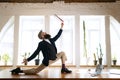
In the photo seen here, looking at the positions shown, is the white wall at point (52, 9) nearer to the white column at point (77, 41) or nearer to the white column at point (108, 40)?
the white column at point (77, 41)

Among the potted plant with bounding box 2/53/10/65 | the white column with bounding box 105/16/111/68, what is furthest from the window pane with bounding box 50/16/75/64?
the potted plant with bounding box 2/53/10/65

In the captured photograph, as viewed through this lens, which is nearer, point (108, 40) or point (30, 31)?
point (108, 40)

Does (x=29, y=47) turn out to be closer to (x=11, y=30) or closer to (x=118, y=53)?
(x=11, y=30)

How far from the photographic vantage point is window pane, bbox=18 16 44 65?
6.70 m

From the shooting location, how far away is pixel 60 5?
645 cm

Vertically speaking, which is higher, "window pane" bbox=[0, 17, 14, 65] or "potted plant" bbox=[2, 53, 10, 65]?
"window pane" bbox=[0, 17, 14, 65]

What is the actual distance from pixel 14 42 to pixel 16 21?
0.71m

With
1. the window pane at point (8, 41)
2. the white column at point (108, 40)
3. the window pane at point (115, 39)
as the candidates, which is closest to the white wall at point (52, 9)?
the white column at point (108, 40)

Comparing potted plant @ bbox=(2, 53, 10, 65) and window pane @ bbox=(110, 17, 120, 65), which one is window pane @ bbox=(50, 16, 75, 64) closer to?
window pane @ bbox=(110, 17, 120, 65)

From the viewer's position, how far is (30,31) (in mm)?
6797

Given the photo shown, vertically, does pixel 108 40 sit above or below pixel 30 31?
below

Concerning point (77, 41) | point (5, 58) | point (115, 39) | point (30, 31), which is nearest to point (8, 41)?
point (5, 58)

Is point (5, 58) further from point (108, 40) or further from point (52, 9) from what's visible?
point (108, 40)

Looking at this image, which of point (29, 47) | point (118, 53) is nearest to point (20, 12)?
point (29, 47)
